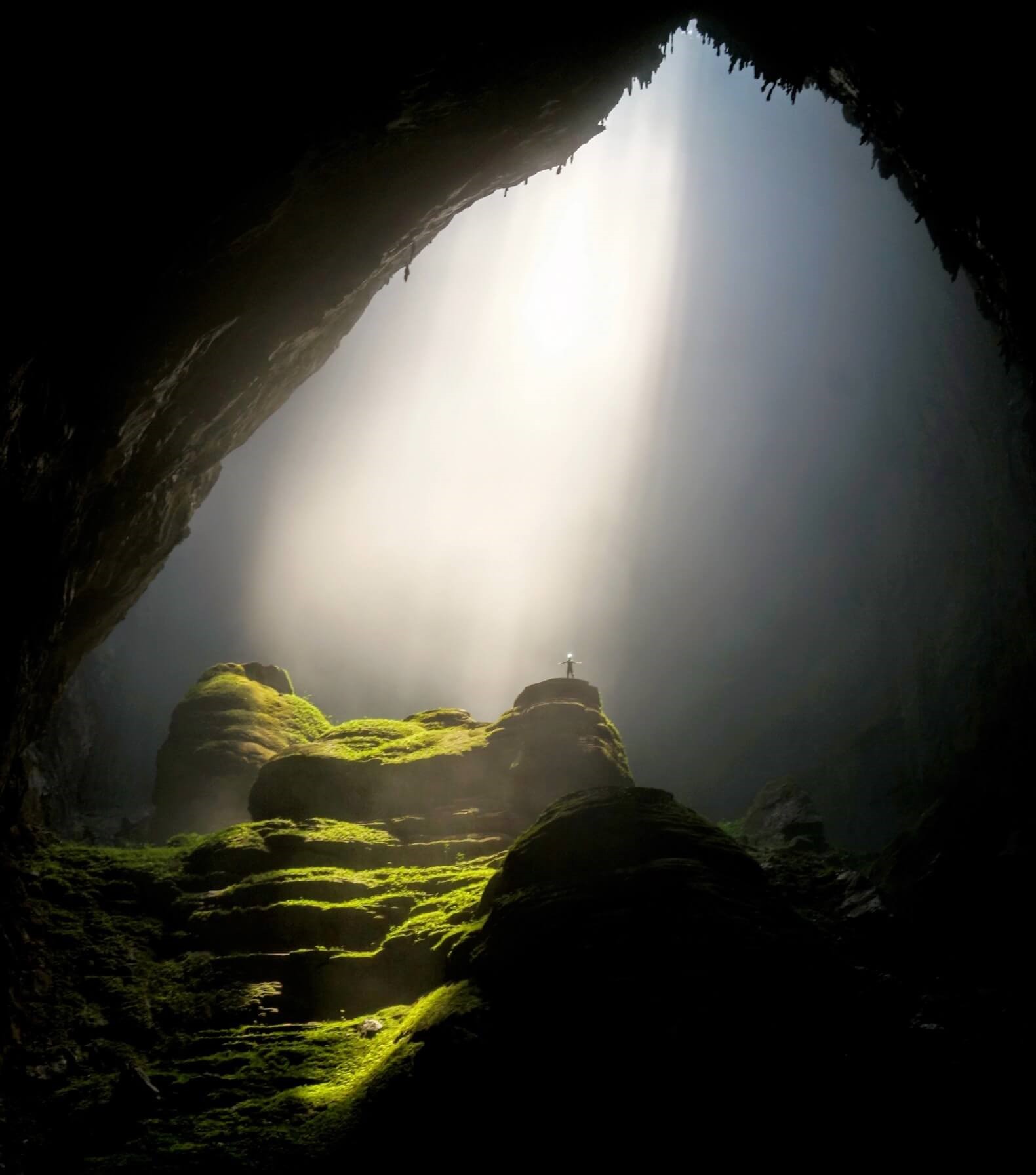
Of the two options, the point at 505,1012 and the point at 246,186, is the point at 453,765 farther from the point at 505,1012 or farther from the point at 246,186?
the point at 246,186

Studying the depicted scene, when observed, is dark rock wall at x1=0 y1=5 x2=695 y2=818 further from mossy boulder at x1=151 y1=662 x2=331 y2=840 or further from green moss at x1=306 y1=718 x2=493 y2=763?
mossy boulder at x1=151 y1=662 x2=331 y2=840

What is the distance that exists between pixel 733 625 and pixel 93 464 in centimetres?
6087

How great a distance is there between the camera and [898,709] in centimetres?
3991

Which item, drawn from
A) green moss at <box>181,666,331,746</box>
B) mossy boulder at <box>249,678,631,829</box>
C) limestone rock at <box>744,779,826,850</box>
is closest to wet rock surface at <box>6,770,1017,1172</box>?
mossy boulder at <box>249,678,631,829</box>

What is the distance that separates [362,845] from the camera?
15500 millimetres

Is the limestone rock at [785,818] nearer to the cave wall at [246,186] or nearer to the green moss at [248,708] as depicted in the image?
the cave wall at [246,186]

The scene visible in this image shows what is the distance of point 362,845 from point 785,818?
1908cm

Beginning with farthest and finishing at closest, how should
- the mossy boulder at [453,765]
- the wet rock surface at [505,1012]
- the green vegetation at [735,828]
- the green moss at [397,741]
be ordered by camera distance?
the green vegetation at [735,828], the green moss at [397,741], the mossy boulder at [453,765], the wet rock surface at [505,1012]

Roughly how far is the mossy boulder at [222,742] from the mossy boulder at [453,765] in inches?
299

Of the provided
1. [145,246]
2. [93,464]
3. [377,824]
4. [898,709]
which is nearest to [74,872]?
[377,824]

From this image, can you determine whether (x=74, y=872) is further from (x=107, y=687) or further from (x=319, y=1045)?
(x=107, y=687)

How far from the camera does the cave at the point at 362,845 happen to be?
21.2ft

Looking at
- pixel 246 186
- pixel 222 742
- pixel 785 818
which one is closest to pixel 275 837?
pixel 246 186

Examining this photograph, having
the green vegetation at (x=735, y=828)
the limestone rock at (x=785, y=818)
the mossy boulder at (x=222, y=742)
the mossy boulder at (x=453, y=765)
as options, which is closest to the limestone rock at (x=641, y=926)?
the mossy boulder at (x=453, y=765)
